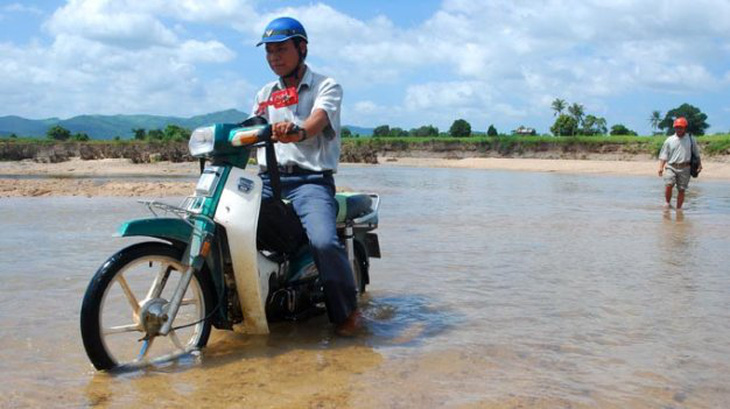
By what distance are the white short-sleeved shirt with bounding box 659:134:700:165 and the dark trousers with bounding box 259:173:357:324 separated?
10.6 m

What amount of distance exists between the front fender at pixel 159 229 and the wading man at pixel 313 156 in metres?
0.63

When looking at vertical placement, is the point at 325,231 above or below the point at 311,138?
below

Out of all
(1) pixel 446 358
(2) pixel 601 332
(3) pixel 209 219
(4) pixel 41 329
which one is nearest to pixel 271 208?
(3) pixel 209 219

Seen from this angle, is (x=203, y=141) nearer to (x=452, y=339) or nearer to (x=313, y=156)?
(x=313, y=156)

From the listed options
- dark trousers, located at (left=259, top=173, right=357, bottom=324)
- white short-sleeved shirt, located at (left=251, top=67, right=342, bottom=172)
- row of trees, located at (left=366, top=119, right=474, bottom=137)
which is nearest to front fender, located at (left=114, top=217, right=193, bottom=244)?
dark trousers, located at (left=259, top=173, right=357, bottom=324)

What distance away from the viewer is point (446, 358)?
364cm

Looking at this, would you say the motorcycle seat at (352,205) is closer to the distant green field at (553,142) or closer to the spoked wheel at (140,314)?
the spoked wheel at (140,314)

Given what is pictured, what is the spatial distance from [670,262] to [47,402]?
231 inches

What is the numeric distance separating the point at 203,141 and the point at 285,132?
0.45 metres

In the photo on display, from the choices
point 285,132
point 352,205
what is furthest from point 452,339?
point 285,132

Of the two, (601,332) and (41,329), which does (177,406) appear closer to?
(41,329)

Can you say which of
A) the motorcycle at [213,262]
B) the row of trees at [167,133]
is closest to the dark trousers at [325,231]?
the motorcycle at [213,262]

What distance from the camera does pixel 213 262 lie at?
357 cm

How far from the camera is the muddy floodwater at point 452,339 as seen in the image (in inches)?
120
